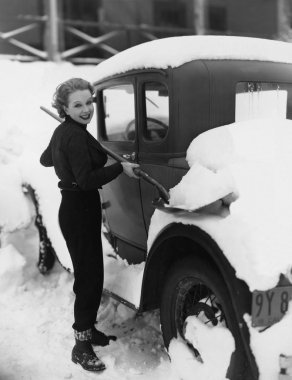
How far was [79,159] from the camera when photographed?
115 inches

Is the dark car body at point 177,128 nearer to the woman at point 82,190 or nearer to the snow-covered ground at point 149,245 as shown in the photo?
the snow-covered ground at point 149,245

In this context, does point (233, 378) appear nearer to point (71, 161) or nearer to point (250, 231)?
point (250, 231)

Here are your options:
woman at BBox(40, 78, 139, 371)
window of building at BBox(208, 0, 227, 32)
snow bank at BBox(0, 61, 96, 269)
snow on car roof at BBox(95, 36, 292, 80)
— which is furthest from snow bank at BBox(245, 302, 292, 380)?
window of building at BBox(208, 0, 227, 32)

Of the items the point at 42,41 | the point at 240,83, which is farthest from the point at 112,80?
the point at 42,41

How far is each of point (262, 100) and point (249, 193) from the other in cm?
97

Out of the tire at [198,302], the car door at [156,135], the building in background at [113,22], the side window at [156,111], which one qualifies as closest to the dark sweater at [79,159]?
the car door at [156,135]

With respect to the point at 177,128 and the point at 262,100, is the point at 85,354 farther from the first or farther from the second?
the point at 262,100

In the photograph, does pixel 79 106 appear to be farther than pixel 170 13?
No

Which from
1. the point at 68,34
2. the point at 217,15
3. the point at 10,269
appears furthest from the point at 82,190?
the point at 217,15

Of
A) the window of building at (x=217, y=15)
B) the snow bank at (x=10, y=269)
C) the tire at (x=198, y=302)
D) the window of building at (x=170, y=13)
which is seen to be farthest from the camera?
the window of building at (x=217, y=15)

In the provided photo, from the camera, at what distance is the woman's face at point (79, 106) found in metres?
3.04

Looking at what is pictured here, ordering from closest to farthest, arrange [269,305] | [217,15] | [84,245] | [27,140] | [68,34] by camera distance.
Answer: [269,305] < [84,245] < [27,140] < [68,34] < [217,15]

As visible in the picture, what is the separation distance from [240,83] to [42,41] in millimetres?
8144

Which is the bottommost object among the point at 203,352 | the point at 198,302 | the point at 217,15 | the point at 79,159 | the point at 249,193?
the point at 203,352
